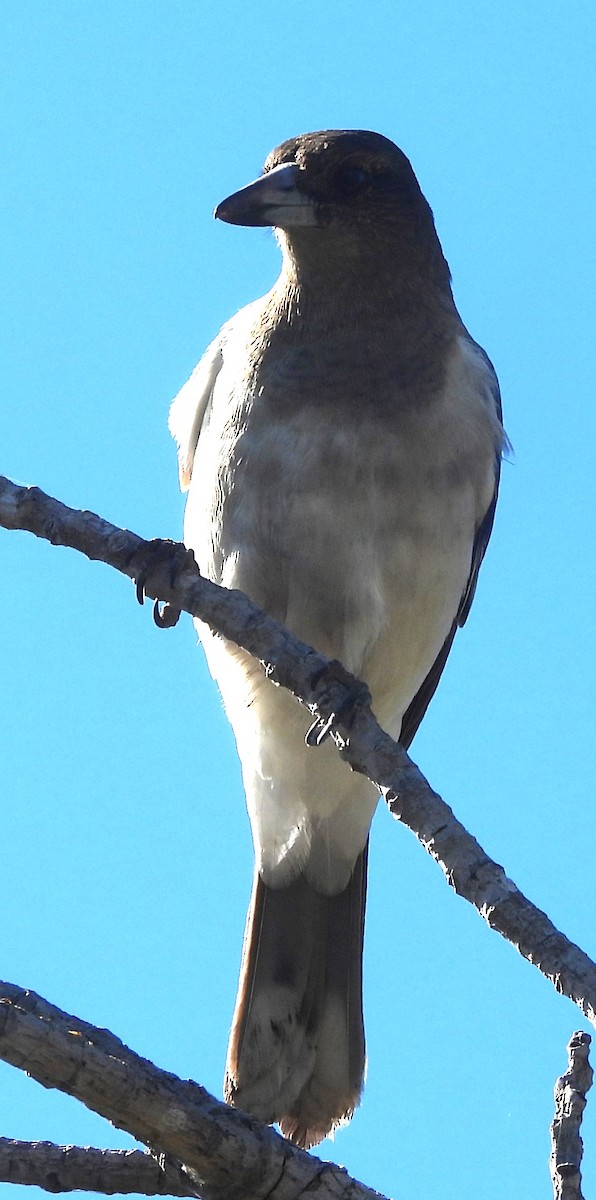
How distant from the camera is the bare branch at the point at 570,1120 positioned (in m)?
2.71

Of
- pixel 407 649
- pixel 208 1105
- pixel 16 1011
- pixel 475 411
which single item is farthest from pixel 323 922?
pixel 16 1011

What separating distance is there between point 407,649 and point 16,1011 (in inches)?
95.2

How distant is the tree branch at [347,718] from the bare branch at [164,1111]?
2.20 ft

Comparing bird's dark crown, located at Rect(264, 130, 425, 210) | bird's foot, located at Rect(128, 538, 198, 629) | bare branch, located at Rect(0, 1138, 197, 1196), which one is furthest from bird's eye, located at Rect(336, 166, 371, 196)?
bare branch, located at Rect(0, 1138, 197, 1196)

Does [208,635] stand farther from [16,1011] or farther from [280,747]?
[16,1011]

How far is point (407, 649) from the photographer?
5.04m

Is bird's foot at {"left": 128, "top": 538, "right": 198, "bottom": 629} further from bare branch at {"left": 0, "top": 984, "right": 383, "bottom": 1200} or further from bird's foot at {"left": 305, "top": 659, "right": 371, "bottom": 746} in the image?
bare branch at {"left": 0, "top": 984, "right": 383, "bottom": 1200}

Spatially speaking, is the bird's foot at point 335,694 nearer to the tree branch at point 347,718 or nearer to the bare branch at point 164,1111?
the tree branch at point 347,718

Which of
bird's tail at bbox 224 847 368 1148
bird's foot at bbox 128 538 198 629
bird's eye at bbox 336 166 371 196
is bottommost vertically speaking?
bird's tail at bbox 224 847 368 1148

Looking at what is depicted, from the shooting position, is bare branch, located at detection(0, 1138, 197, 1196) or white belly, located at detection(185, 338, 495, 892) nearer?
bare branch, located at detection(0, 1138, 197, 1196)

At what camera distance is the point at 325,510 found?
4711 millimetres

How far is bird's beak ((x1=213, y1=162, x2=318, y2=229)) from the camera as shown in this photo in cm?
487

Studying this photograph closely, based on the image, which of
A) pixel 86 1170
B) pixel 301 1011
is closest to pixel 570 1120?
pixel 86 1170

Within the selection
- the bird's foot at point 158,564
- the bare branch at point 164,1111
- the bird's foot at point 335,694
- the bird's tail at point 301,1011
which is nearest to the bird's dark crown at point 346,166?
the bird's foot at point 158,564
